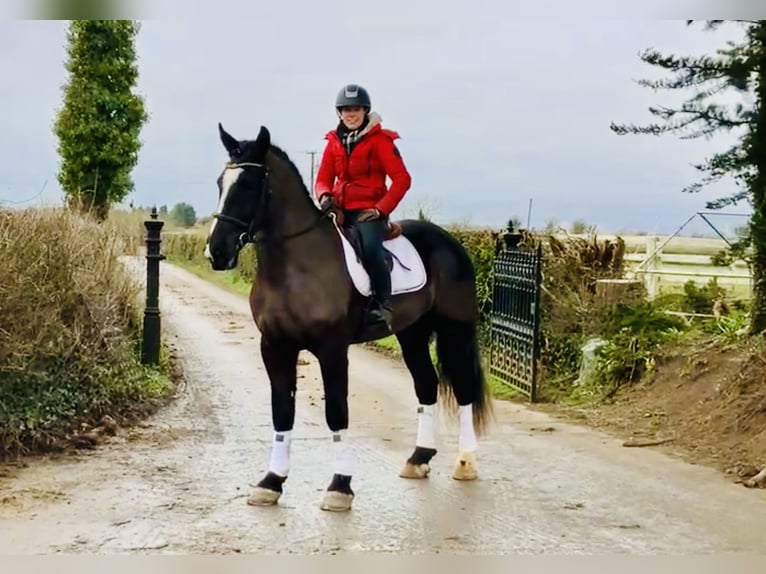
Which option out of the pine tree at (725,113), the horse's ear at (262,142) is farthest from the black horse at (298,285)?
the pine tree at (725,113)

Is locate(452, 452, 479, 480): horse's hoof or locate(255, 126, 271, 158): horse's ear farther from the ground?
locate(255, 126, 271, 158): horse's ear

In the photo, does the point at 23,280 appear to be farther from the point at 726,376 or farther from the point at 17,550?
the point at 726,376

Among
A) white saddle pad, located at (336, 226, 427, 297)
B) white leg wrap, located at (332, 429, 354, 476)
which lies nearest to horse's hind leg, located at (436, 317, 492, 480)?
white saddle pad, located at (336, 226, 427, 297)

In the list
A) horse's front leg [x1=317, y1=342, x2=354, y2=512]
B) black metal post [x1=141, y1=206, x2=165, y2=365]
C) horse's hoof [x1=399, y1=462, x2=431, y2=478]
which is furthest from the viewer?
black metal post [x1=141, y1=206, x2=165, y2=365]

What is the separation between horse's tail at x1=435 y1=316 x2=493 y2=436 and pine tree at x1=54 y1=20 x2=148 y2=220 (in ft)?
5.06

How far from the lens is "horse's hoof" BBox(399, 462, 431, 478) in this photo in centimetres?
338

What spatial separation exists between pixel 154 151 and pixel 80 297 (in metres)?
0.75

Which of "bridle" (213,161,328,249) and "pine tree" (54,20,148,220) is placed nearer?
"bridle" (213,161,328,249)

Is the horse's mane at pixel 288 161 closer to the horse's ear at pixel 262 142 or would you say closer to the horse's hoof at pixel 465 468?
the horse's ear at pixel 262 142

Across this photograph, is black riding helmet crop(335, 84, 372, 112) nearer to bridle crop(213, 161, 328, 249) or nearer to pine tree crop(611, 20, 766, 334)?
bridle crop(213, 161, 328, 249)

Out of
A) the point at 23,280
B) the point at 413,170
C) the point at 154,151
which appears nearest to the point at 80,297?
the point at 23,280

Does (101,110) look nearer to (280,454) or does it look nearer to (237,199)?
(237,199)

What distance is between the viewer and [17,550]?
276 cm

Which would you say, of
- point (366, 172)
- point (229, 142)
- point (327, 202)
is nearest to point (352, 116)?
point (366, 172)
